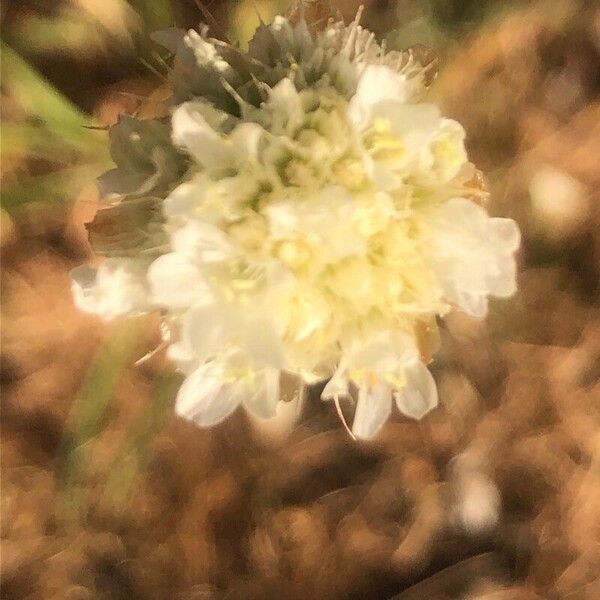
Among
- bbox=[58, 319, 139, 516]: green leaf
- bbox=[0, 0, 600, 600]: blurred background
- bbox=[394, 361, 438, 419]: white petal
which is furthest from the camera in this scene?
bbox=[0, 0, 600, 600]: blurred background

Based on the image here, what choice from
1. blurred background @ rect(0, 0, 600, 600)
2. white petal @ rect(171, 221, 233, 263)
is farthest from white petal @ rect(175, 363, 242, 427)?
blurred background @ rect(0, 0, 600, 600)

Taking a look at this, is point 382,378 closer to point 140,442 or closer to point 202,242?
point 202,242

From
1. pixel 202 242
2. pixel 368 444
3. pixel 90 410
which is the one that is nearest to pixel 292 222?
pixel 202 242

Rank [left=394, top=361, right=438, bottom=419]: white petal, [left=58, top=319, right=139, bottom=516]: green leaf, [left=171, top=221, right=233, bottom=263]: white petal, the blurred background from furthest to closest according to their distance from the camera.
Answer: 1. the blurred background
2. [left=58, top=319, right=139, bottom=516]: green leaf
3. [left=394, top=361, right=438, bottom=419]: white petal
4. [left=171, top=221, right=233, bottom=263]: white petal

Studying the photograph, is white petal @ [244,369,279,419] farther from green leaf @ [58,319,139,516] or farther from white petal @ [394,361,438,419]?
green leaf @ [58,319,139,516]

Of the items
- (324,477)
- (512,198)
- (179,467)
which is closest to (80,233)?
(179,467)

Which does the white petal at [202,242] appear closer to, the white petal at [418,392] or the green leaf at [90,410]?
the white petal at [418,392]

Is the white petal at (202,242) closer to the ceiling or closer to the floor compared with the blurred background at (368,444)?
closer to the ceiling

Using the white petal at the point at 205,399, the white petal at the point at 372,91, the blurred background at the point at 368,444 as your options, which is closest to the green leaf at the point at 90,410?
the blurred background at the point at 368,444
